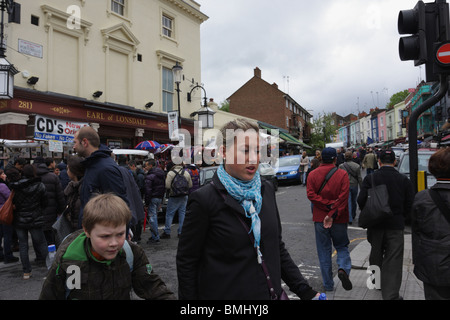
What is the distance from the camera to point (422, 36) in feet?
9.97

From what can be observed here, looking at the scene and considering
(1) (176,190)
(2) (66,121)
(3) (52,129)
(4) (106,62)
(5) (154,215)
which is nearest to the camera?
(5) (154,215)

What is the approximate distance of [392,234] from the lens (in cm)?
383

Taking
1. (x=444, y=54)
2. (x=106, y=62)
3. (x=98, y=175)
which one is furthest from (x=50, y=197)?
(x=106, y=62)

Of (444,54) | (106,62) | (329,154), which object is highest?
(106,62)

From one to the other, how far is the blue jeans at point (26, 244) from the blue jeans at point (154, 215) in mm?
2104

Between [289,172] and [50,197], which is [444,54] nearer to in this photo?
[50,197]

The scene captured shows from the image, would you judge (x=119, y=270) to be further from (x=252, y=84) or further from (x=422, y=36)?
(x=252, y=84)

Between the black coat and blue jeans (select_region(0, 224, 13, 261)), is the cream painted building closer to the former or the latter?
blue jeans (select_region(0, 224, 13, 261))

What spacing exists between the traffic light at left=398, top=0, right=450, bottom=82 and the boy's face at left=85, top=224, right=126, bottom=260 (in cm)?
302

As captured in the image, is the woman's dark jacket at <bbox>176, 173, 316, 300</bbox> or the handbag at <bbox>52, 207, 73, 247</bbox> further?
the handbag at <bbox>52, 207, 73, 247</bbox>

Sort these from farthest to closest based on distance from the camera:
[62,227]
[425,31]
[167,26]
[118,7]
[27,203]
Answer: [167,26] → [118,7] → [27,203] → [62,227] → [425,31]

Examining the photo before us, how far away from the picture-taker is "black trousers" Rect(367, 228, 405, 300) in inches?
147

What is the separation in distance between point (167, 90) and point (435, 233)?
17966 millimetres

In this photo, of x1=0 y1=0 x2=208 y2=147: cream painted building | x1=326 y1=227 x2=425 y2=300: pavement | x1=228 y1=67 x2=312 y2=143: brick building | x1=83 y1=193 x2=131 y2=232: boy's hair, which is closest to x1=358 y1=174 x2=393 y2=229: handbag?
x1=326 y1=227 x2=425 y2=300: pavement
